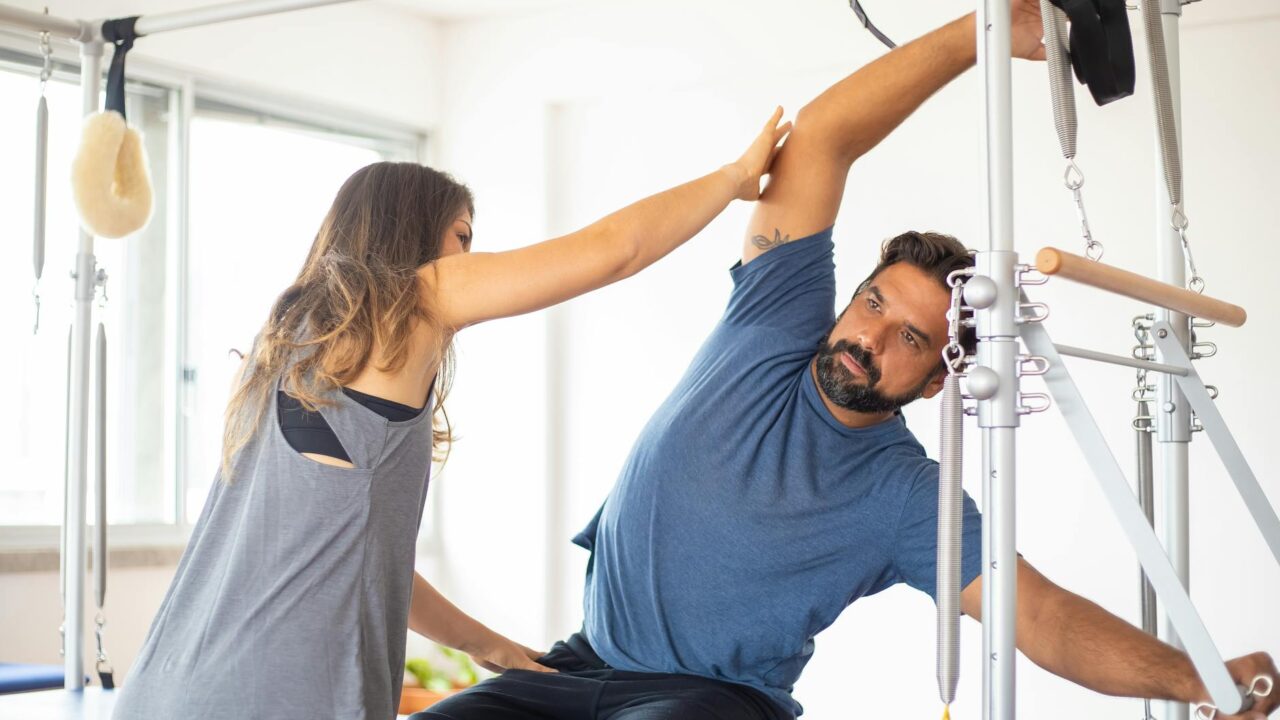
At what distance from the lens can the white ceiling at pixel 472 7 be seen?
18.4 feet

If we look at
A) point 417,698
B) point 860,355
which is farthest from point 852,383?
point 417,698

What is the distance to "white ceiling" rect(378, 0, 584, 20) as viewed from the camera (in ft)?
18.4

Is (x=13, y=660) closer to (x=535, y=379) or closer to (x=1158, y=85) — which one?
(x=535, y=379)

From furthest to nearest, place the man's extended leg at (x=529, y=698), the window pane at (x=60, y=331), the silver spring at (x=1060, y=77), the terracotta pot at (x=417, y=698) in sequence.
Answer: the terracotta pot at (x=417, y=698) → the window pane at (x=60, y=331) → the man's extended leg at (x=529, y=698) → the silver spring at (x=1060, y=77)

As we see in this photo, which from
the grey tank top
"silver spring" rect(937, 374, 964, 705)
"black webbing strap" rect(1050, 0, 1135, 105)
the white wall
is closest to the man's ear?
"black webbing strap" rect(1050, 0, 1135, 105)

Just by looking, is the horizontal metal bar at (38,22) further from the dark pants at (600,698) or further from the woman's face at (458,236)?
the dark pants at (600,698)

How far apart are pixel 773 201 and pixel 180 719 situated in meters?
1.31

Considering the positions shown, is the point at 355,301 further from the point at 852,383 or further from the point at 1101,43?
the point at 1101,43

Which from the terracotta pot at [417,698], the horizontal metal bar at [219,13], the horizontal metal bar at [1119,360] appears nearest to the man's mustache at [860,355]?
the horizontal metal bar at [1119,360]

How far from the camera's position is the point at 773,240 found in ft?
7.77

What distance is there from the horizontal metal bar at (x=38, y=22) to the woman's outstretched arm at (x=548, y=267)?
1468mm

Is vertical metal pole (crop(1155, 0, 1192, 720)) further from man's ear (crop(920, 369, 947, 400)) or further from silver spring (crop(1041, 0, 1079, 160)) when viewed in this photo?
silver spring (crop(1041, 0, 1079, 160))

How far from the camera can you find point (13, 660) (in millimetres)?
4172

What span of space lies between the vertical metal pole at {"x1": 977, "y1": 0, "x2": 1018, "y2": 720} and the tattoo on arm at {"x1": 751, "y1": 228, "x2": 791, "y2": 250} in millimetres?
792
